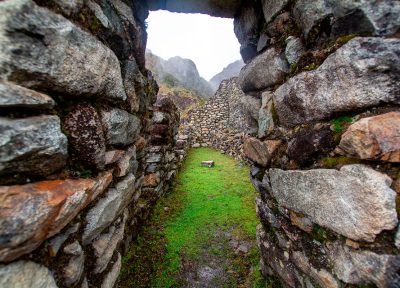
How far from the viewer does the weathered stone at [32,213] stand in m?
1.00

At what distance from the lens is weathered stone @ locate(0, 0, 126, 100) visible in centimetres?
108

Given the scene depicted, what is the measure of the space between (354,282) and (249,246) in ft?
8.02

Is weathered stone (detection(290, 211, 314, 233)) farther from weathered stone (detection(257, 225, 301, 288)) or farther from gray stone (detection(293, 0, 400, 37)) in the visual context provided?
gray stone (detection(293, 0, 400, 37))

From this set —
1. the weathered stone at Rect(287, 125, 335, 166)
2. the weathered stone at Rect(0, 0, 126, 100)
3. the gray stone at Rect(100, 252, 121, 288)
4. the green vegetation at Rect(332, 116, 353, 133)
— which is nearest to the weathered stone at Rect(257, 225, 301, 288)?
the weathered stone at Rect(287, 125, 335, 166)

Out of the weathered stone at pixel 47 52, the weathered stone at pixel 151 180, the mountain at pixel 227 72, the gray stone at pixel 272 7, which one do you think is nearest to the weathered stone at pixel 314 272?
the weathered stone at pixel 47 52

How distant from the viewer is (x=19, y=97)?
108cm

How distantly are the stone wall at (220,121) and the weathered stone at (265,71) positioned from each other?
8.79 meters

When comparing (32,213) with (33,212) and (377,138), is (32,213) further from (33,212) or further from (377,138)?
(377,138)

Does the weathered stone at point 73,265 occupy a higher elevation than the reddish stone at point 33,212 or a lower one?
lower

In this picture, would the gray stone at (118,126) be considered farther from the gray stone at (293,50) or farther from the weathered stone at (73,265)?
the gray stone at (293,50)

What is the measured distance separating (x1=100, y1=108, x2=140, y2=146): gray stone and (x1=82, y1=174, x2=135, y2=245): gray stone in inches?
16.0

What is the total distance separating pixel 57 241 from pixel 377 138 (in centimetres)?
191

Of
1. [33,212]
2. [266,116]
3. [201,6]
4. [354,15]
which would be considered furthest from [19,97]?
[201,6]

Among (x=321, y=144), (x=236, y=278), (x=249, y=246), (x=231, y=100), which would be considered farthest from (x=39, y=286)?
(x=231, y=100)
